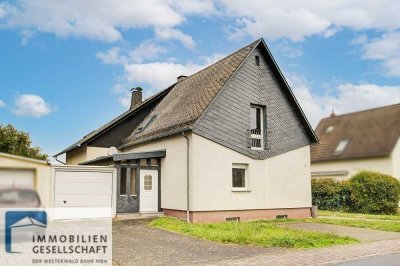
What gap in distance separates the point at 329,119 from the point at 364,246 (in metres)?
29.8

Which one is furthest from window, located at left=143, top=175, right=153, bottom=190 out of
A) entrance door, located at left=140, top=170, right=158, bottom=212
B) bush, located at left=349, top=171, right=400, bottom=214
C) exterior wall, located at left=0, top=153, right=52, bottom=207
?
bush, located at left=349, top=171, right=400, bottom=214

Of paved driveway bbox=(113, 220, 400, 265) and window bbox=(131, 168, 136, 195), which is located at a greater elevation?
window bbox=(131, 168, 136, 195)

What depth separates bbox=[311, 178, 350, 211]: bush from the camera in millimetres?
27719

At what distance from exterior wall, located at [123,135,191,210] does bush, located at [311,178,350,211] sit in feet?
42.4

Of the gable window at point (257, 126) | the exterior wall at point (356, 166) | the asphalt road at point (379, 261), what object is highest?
the gable window at point (257, 126)

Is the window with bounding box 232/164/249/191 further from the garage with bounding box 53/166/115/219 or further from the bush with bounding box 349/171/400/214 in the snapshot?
the bush with bounding box 349/171/400/214

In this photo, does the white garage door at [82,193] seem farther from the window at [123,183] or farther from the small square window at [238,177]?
the small square window at [238,177]

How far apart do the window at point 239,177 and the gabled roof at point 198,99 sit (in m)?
3.11

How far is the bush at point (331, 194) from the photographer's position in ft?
90.9

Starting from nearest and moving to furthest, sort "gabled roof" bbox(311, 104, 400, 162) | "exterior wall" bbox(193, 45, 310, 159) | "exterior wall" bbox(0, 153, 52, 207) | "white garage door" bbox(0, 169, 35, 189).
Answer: "white garage door" bbox(0, 169, 35, 189)
"exterior wall" bbox(0, 153, 52, 207)
"exterior wall" bbox(193, 45, 310, 159)
"gabled roof" bbox(311, 104, 400, 162)

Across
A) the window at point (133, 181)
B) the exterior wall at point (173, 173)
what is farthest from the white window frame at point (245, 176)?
the window at point (133, 181)

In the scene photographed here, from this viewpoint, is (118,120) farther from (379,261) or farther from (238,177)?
(379,261)

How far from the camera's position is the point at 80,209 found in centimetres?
1855

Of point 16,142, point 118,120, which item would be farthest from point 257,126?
point 16,142
